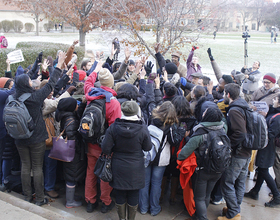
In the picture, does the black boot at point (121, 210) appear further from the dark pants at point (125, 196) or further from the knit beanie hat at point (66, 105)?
the knit beanie hat at point (66, 105)

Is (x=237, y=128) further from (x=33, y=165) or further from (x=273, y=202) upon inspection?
(x=33, y=165)

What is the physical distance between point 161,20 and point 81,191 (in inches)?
206

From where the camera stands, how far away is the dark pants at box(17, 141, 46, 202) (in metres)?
3.71

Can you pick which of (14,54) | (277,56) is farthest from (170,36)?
(277,56)

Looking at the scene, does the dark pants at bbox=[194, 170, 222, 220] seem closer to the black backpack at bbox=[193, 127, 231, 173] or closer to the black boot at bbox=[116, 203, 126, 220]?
the black backpack at bbox=[193, 127, 231, 173]

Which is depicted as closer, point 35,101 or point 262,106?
point 35,101

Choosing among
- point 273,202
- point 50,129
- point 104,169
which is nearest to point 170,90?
point 104,169

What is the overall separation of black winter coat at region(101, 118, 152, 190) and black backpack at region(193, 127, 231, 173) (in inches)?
29.5

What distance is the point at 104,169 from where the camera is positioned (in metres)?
3.26

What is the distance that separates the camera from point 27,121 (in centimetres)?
346

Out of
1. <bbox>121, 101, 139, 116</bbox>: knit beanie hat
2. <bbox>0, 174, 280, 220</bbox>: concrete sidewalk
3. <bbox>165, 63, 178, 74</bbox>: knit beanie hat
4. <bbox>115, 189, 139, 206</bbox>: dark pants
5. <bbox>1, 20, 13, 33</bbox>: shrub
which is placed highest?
<bbox>1, 20, 13, 33</bbox>: shrub

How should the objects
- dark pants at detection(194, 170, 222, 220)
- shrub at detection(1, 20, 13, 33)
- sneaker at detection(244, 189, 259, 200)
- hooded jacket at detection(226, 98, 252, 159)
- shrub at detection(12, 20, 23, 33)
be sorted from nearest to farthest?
dark pants at detection(194, 170, 222, 220)
hooded jacket at detection(226, 98, 252, 159)
sneaker at detection(244, 189, 259, 200)
shrub at detection(1, 20, 13, 33)
shrub at detection(12, 20, 23, 33)

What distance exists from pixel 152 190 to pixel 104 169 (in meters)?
0.95

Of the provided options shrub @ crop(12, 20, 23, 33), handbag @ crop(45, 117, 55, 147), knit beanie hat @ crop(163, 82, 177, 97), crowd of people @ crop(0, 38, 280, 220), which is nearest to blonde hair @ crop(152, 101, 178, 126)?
crowd of people @ crop(0, 38, 280, 220)
